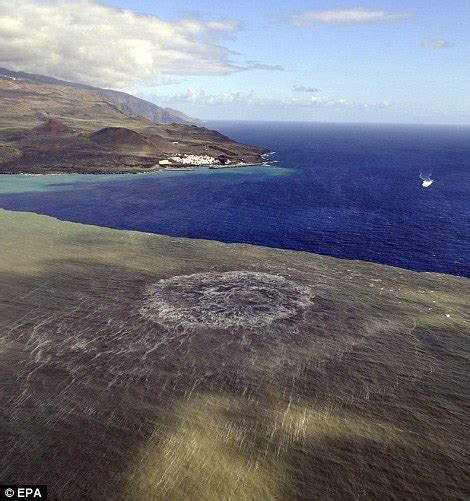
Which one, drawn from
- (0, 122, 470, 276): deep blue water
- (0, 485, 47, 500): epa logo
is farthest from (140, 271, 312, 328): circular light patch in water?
(0, 485, 47, 500): epa logo

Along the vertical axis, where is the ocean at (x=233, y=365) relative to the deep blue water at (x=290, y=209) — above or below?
above

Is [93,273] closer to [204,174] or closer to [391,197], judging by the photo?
[391,197]

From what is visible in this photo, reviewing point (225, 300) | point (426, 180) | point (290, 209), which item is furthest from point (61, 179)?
point (426, 180)

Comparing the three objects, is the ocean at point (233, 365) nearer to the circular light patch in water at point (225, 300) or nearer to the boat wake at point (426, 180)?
the circular light patch in water at point (225, 300)

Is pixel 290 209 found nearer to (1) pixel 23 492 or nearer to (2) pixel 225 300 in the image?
(2) pixel 225 300

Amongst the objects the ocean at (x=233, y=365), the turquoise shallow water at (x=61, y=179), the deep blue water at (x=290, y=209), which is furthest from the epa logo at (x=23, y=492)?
the turquoise shallow water at (x=61, y=179)

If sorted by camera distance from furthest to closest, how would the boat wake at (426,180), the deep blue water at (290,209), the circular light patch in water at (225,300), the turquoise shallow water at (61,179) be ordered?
the boat wake at (426,180) → the turquoise shallow water at (61,179) → the deep blue water at (290,209) → the circular light patch in water at (225,300)

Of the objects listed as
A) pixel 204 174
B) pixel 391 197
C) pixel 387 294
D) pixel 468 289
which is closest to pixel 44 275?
pixel 387 294
